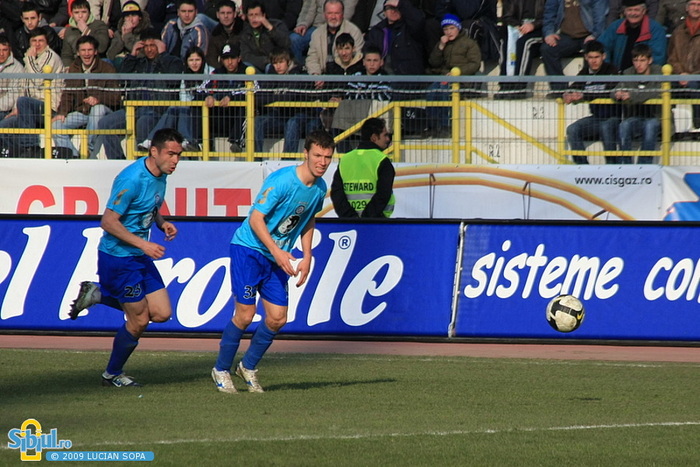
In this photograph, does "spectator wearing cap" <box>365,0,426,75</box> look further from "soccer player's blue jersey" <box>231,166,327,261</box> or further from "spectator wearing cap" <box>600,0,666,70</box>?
"soccer player's blue jersey" <box>231,166,327,261</box>

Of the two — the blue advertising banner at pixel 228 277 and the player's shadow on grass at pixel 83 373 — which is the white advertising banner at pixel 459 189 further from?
the player's shadow on grass at pixel 83 373

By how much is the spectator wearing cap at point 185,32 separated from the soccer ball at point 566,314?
9610 mm

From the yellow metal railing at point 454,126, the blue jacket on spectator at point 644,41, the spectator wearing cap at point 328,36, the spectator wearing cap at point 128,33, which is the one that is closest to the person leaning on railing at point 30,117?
the yellow metal railing at point 454,126

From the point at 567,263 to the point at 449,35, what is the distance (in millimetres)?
6555

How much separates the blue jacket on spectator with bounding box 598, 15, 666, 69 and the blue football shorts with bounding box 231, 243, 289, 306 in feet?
31.5

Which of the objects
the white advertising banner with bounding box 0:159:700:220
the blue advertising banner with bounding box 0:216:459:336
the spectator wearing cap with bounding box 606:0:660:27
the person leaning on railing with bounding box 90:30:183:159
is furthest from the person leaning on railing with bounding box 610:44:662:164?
the person leaning on railing with bounding box 90:30:183:159

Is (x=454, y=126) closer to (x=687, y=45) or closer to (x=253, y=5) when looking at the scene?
(x=687, y=45)

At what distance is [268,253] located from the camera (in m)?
8.88

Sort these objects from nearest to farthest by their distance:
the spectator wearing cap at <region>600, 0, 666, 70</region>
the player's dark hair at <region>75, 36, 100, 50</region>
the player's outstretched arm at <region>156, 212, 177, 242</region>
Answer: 1. the player's outstretched arm at <region>156, 212, 177, 242</region>
2. the spectator wearing cap at <region>600, 0, 666, 70</region>
3. the player's dark hair at <region>75, 36, 100, 50</region>

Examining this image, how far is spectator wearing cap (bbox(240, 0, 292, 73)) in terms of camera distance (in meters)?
18.0

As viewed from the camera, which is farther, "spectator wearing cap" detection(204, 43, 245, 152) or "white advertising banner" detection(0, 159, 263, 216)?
→ "white advertising banner" detection(0, 159, 263, 216)

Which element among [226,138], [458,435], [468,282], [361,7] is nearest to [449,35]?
[361,7]

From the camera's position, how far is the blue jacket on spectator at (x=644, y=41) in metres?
16.8

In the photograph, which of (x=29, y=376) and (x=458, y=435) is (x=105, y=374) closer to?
(x=29, y=376)
